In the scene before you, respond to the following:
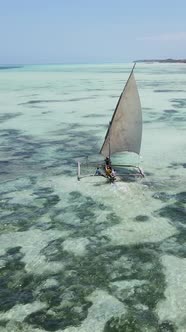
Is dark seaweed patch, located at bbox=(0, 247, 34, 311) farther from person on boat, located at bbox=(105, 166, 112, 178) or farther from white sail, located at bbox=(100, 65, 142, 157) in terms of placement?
white sail, located at bbox=(100, 65, 142, 157)

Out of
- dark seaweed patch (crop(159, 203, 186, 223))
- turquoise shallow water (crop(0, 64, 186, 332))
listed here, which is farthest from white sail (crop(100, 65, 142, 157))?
dark seaweed patch (crop(159, 203, 186, 223))

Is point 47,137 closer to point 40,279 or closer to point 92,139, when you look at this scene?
point 92,139

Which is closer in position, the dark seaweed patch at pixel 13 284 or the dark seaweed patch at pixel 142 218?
the dark seaweed patch at pixel 13 284

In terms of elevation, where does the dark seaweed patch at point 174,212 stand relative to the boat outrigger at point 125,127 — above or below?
below

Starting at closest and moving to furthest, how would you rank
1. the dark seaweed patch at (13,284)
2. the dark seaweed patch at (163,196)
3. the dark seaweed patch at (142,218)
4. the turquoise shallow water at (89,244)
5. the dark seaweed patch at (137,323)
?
the dark seaweed patch at (137,323), the turquoise shallow water at (89,244), the dark seaweed patch at (13,284), the dark seaweed patch at (142,218), the dark seaweed patch at (163,196)

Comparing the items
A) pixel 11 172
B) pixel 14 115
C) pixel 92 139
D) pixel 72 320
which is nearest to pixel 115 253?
pixel 72 320

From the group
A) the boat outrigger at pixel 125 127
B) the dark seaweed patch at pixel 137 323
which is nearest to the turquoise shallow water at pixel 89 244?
the dark seaweed patch at pixel 137 323

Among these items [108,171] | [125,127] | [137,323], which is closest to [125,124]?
[125,127]

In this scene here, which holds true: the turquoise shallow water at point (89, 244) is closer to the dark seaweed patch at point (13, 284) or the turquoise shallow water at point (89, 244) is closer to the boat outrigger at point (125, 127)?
the dark seaweed patch at point (13, 284)

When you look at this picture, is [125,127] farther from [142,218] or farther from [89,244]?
[89,244]

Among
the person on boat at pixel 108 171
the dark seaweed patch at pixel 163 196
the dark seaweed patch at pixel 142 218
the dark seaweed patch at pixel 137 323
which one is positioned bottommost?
the dark seaweed patch at pixel 163 196
